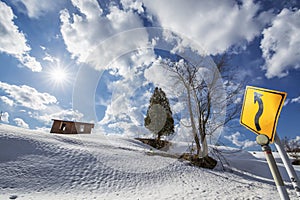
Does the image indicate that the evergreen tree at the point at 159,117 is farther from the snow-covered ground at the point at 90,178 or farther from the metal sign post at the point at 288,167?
the metal sign post at the point at 288,167

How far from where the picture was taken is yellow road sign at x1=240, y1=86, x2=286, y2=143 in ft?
4.49

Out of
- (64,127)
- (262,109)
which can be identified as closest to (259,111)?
(262,109)

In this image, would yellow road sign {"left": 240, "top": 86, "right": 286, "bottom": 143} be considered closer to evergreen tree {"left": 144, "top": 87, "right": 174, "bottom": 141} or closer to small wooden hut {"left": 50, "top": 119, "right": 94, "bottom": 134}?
evergreen tree {"left": 144, "top": 87, "right": 174, "bottom": 141}

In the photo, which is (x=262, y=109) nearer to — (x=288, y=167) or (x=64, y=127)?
(x=288, y=167)

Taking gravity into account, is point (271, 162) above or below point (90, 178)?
above

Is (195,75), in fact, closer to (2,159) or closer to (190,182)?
(190,182)

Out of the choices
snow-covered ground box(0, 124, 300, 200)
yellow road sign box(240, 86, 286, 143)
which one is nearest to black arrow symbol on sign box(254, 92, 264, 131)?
yellow road sign box(240, 86, 286, 143)

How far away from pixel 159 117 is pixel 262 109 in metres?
20.5

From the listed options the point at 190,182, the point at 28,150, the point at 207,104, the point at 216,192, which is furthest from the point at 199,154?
the point at 28,150

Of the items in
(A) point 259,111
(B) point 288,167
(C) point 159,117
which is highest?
(C) point 159,117

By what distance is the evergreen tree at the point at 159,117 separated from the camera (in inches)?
850

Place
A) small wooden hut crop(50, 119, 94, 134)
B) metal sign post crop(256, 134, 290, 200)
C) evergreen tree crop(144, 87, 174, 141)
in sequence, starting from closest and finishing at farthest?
metal sign post crop(256, 134, 290, 200), evergreen tree crop(144, 87, 174, 141), small wooden hut crop(50, 119, 94, 134)

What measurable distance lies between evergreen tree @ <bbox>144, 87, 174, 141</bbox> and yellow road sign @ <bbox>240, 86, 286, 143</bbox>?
19.8 meters

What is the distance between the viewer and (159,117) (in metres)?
21.8
